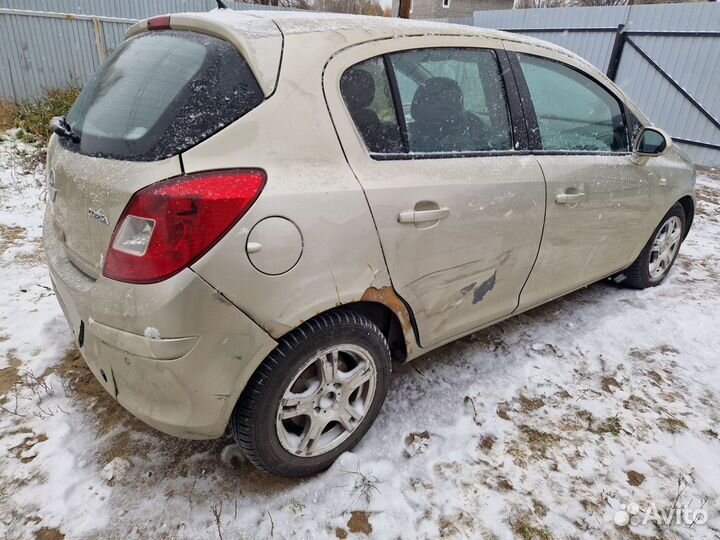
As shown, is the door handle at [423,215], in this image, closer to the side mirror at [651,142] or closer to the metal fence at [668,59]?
the side mirror at [651,142]

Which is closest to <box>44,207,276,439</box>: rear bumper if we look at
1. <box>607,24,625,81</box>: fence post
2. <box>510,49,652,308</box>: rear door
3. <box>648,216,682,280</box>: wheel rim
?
<box>510,49,652,308</box>: rear door

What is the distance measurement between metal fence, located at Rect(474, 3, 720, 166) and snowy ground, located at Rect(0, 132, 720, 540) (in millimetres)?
7264

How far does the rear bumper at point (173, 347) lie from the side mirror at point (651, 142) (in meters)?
2.73

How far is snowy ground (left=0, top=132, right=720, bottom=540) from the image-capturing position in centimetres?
180

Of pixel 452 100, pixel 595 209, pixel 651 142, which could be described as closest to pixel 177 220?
pixel 452 100

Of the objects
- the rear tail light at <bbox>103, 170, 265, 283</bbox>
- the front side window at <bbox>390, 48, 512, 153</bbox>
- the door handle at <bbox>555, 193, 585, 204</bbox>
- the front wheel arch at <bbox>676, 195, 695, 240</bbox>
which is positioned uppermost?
the front side window at <bbox>390, 48, 512, 153</bbox>

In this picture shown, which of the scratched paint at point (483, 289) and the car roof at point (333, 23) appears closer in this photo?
the car roof at point (333, 23)

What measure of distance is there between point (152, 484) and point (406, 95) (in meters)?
1.93

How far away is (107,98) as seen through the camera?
1.89m

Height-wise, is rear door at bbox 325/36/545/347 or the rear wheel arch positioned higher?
rear door at bbox 325/36/545/347

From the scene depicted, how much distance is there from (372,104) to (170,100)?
75 centimetres

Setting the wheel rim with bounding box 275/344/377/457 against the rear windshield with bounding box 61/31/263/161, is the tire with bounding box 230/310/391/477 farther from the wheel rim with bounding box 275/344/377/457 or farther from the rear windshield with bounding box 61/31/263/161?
the rear windshield with bounding box 61/31/263/161

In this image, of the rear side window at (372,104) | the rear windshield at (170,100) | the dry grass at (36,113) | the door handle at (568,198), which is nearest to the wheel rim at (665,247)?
the door handle at (568,198)

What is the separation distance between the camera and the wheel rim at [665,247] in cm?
364
